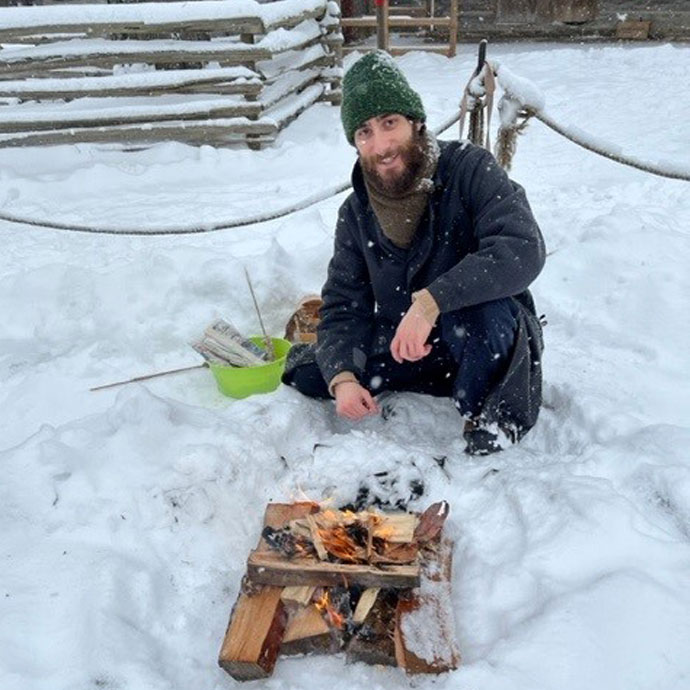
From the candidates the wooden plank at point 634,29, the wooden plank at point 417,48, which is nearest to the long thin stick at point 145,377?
the wooden plank at point 417,48

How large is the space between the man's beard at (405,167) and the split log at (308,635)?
1596mm

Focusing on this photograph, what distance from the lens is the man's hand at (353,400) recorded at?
2.91 meters

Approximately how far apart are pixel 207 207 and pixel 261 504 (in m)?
4.43

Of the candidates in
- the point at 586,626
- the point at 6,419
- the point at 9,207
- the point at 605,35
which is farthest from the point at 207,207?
the point at 605,35

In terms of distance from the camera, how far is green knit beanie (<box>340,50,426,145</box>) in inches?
104

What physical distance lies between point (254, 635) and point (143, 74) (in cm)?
743

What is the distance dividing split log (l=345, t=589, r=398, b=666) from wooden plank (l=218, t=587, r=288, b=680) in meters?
0.24

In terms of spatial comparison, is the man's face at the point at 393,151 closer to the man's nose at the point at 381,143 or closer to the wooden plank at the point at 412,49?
the man's nose at the point at 381,143

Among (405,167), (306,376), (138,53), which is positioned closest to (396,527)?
(306,376)

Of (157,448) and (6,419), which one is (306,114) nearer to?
(6,419)

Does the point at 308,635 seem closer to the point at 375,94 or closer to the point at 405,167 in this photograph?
the point at 405,167

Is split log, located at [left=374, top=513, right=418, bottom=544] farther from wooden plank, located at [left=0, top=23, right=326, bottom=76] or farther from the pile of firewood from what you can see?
wooden plank, located at [left=0, top=23, right=326, bottom=76]

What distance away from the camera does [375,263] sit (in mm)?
3020

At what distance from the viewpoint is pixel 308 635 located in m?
2.09
